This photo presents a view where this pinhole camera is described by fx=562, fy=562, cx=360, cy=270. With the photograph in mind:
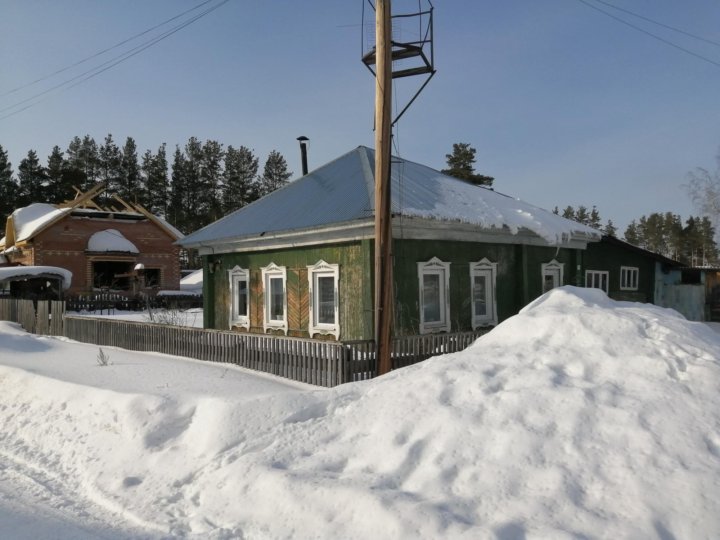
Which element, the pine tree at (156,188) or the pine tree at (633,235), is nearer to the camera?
the pine tree at (156,188)

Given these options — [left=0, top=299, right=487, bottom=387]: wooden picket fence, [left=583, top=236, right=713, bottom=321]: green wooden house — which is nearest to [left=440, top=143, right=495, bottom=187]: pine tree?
[left=583, top=236, right=713, bottom=321]: green wooden house

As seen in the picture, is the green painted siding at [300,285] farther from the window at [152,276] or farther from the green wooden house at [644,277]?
the window at [152,276]

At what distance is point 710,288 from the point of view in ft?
89.5

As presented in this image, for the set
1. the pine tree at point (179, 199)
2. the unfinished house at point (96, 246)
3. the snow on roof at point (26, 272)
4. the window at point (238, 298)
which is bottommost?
the window at point (238, 298)

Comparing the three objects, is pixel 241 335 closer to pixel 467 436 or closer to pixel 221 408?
pixel 221 408

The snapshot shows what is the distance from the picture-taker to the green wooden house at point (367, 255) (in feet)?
41.1

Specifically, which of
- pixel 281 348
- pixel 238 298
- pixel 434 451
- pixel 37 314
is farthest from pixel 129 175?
pixel 434 451

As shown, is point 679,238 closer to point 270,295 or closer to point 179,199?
point 179,199

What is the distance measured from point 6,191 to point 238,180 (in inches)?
936

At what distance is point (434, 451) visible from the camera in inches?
201

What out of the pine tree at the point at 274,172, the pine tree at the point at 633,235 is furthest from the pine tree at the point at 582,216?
the pine tree at the point at 274,172

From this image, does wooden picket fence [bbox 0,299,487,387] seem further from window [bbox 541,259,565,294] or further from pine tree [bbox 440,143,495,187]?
pine tree [bbox 440,143,495,187]

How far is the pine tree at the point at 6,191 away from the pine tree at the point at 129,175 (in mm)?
10667

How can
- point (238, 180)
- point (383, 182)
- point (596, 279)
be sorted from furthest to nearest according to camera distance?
point (238, 180) → point (596, 279) → point (383, 182)
